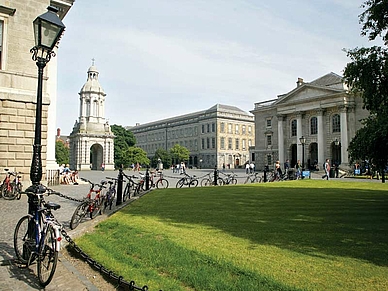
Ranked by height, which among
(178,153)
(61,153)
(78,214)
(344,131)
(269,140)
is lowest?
(78,214)

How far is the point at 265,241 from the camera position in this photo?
21.9ft

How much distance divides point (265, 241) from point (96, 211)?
491 centimetres

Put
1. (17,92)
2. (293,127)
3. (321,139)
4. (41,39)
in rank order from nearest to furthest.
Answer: (41,39) < (17,92) < (321,139) < (293,127)

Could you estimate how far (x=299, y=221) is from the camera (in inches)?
348

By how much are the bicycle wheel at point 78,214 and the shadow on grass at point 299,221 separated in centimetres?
170

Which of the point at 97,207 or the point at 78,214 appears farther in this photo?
the point at 97,207

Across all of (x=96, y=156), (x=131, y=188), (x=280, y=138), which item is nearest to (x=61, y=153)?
(x=96, y=156)

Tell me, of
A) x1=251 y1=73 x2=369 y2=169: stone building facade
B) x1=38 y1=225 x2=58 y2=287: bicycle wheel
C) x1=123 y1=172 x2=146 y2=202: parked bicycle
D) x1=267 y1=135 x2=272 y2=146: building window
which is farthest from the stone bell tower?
x1=38 y1=225 x2=58 y2=287: bicycle wheel

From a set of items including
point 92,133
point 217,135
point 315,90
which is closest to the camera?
point 315,90

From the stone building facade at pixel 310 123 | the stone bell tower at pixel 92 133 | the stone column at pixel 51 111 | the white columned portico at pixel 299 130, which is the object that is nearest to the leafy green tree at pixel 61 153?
the stone bell tower at pixel 92 133

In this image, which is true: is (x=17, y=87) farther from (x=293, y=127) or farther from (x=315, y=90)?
(x=293, y=127)

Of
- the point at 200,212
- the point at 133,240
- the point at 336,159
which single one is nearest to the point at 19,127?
the point at 200,212

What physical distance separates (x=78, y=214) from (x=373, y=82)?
9871 millimetres

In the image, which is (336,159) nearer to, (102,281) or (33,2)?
(33,2)
